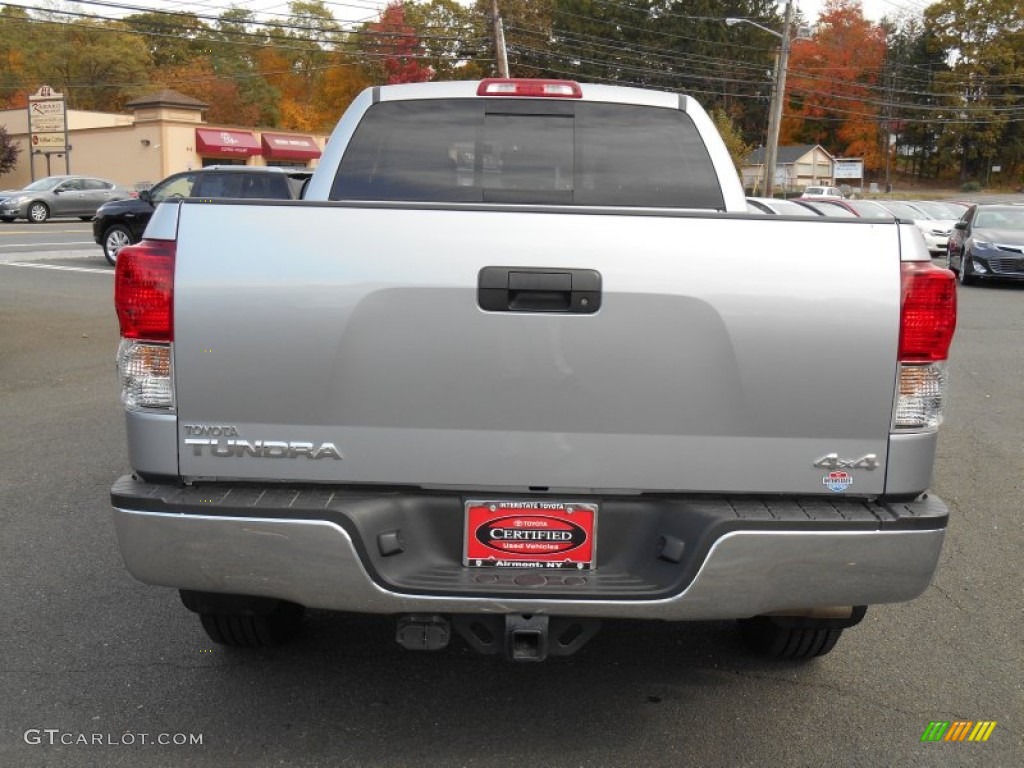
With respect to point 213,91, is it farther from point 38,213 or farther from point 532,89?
point 532,89

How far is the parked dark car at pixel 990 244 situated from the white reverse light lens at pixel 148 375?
1895cm

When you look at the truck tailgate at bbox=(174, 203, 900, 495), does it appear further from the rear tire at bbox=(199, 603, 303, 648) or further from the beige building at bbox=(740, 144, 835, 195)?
the beige building at bbox=(740, 144, 835, 195)

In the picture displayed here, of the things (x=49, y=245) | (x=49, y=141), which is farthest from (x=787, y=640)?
(x=49, y=141)

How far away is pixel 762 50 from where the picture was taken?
292ft

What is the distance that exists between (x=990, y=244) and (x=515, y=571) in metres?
18.6

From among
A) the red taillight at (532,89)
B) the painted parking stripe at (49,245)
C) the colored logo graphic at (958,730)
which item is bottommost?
the painted parking stripe at (49,245)

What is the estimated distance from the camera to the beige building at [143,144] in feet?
167

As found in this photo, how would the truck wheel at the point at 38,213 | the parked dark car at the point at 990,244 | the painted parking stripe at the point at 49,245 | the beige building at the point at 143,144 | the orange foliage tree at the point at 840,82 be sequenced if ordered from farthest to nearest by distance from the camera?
the orange foliage tree at the point at 840,82
the beige building at the point at 143,144
the truck wheel at the point at 38,213
the painted parking stripe at the point at 49,245
the parked dark car at the point at 990,244

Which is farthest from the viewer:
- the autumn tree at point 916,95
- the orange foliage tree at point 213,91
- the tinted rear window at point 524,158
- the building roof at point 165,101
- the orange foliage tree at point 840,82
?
the autumn tree at point 916,95

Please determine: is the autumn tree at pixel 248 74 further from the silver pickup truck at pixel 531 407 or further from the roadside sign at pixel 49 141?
the silver pickup truck at pixel 531 407

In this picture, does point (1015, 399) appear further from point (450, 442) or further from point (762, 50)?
point (762, 50)

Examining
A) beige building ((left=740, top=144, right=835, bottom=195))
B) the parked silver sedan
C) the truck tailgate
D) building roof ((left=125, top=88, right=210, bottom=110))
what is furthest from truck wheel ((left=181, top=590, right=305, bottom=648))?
beige building ((left=740, top=144, right=835, bottom=195))

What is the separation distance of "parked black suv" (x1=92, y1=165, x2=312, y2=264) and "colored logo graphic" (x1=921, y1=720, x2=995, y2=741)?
10.5 meters

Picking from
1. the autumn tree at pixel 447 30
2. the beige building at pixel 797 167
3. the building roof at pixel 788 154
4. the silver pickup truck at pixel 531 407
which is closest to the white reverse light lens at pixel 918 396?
the silver pickup truck at pixel 531 407
